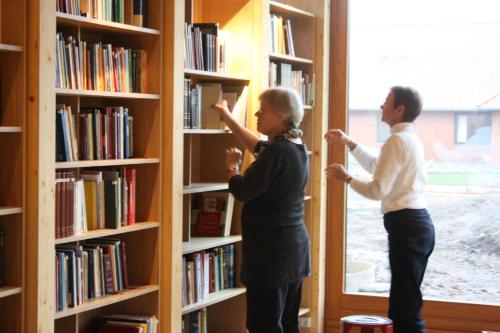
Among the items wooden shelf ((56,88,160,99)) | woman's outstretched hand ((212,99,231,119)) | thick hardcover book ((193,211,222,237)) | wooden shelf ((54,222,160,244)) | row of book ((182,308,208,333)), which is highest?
wooden shelf ((56,88,160,99))

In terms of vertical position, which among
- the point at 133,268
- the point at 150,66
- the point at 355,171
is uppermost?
the point at 150,66

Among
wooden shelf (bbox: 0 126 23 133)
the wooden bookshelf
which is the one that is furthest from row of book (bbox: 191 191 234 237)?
wooden shelf (bbox: 0 126 23 133)

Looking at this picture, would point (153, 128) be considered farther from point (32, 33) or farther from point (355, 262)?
point (355, 262)

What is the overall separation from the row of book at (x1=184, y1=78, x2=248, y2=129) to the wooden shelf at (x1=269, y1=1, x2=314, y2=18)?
601 mm

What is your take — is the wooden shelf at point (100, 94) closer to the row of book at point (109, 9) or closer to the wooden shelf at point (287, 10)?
the row of book at point (109, 9)

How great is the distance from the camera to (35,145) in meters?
3.15

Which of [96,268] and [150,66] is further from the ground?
[150,66]

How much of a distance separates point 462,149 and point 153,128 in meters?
2.25

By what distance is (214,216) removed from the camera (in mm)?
4543

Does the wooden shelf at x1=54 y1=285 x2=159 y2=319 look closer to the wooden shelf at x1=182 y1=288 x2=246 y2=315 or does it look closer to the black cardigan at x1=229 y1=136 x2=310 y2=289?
the wooden shelf at x1=182 y1=288 x2=246 y2=315

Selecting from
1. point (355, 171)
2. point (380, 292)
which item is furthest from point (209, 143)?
point (380, 292)

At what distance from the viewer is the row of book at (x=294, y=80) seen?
15.9 ft

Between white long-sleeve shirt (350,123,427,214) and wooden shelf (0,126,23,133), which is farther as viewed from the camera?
white long-sleeve shirt (350,123,427,214)

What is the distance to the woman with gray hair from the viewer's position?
3602mm
